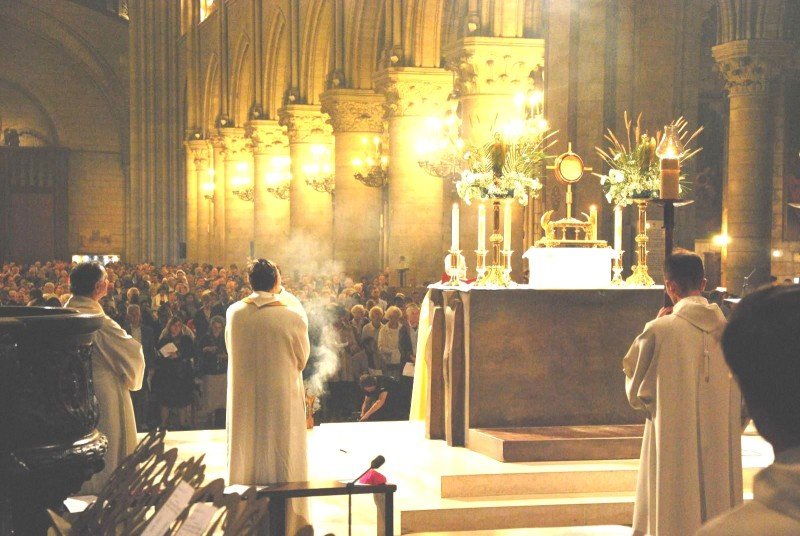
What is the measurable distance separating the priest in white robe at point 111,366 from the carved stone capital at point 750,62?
14.1m

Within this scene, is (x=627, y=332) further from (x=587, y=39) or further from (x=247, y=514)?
(x=247, y=514)

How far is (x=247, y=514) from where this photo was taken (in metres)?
2.23

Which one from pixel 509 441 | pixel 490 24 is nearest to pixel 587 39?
pixel 490 24

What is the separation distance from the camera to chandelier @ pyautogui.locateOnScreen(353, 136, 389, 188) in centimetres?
2438

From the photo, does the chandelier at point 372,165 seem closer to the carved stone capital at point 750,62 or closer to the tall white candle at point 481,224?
the carved stone capital at point 750,62

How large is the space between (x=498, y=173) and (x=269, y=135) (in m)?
24.9

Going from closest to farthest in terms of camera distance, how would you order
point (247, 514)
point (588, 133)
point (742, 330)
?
point (742, 330)
point (247, 514)
point (588, 133)

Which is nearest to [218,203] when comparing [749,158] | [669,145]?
[749,158]

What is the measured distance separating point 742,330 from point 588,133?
1247 centimetres

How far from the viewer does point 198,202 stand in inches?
1714

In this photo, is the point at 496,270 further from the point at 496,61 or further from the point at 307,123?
the point at 307,123

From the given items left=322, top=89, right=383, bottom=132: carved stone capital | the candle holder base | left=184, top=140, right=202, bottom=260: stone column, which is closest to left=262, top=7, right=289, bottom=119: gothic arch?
left=322, top=89, right=383, bottom=132: carved stone capital

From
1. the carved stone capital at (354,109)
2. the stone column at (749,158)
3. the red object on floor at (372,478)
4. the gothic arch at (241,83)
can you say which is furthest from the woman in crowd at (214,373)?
the gothic arch at (241,83)

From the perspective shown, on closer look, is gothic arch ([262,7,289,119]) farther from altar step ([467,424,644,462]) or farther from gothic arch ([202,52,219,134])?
altar step ([467,424,644,462])
